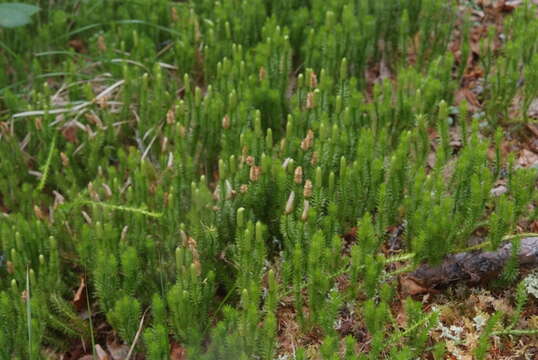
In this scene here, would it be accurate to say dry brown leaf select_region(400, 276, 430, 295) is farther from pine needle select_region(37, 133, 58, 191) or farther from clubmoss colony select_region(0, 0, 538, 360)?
pine needle select_region(37, 133, 58, 191)

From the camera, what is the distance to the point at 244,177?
298 cm

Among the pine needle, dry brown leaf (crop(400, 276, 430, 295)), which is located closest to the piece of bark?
dry brown leaf (crop(400, 276, 430, 295))

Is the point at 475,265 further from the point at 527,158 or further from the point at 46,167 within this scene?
the point at 46,167

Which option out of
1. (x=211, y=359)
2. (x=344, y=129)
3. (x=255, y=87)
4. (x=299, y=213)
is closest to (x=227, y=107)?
(x=255, y=87)

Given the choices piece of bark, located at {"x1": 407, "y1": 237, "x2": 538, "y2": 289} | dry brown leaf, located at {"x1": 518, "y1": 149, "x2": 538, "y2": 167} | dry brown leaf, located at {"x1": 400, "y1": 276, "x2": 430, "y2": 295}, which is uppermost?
dry brown leaf, located at {"x1": 518, "y1": 149, "x2": 538, "y2": 167}

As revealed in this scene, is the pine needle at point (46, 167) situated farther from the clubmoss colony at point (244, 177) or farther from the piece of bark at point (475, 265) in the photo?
the piece of bark at point (475, 265)

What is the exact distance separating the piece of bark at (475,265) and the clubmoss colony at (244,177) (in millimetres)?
69

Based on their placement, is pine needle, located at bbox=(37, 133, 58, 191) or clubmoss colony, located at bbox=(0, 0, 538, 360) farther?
pine needle, located at bbox=(37, 133, 58, 191)

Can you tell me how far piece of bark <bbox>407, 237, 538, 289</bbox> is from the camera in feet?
8.90

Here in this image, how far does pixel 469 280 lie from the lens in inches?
109

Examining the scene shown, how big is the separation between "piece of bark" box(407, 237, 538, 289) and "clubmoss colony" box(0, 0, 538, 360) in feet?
0.23

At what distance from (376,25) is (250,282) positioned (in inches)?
86.5

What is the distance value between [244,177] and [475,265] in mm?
1079

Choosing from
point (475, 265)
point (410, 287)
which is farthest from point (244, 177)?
point (475, 265)
